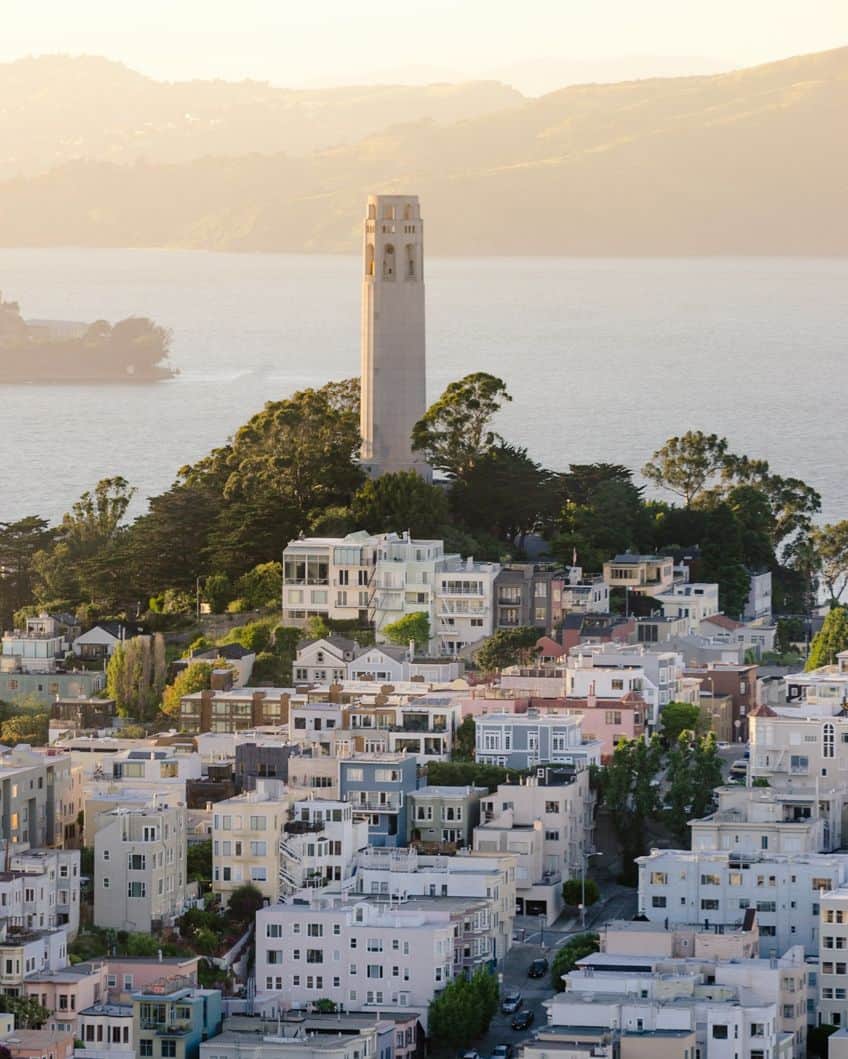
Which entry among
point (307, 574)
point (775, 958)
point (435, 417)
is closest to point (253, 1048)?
point (775, 958)

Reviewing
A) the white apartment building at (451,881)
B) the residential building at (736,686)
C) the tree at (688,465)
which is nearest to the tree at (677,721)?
the residential building at (736,686)

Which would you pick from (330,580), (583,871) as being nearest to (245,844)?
(583,871)

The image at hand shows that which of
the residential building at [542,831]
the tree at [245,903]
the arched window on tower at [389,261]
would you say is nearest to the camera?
the tree at [245,903]

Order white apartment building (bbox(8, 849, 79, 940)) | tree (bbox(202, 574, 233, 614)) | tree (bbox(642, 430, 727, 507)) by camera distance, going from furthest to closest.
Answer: tree (bbox(642, 430, 727, 507)) < tree (bbox(202, 574, 233, 614)) < white apartment building (bbox(8, 849, 79, 940))

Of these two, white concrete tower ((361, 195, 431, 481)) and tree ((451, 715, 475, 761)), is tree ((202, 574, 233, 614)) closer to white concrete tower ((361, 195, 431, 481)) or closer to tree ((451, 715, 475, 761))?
white concrete tower ((361, 195, 431, 481))

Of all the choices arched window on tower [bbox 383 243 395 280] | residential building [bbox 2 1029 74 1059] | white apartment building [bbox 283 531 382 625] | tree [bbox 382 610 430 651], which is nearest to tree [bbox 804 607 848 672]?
tree [bbox 382 610 430 651]

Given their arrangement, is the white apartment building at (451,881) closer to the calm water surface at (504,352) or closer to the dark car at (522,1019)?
the dark car at (522,1019)

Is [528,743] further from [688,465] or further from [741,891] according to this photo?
[688,465]
